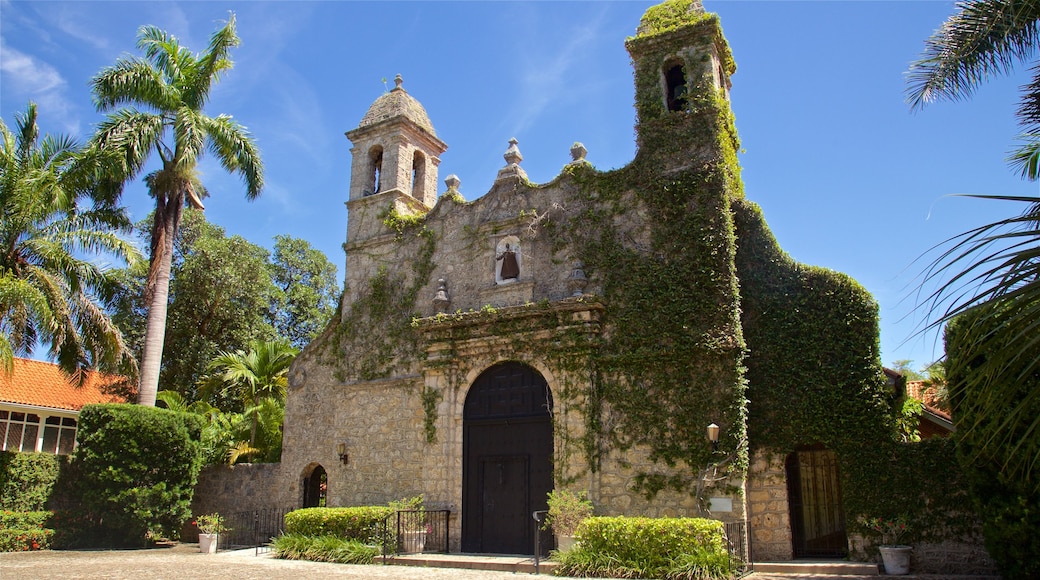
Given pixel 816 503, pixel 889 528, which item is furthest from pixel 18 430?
pixel 889 528

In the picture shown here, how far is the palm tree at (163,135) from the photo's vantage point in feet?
61.8

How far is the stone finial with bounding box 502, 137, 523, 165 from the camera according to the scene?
690 inches

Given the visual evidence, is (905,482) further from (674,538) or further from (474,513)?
(474,513)

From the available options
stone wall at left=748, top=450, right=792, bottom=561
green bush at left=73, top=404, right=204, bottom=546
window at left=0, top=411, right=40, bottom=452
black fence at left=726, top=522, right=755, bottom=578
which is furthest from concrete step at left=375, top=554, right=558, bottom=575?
window at left=0, top=411, right=40, bottom=452

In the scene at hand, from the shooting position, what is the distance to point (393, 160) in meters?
19.2

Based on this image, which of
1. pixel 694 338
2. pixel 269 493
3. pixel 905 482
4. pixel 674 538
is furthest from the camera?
pixel 269 493

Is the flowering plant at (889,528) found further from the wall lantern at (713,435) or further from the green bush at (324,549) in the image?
the green bush at (324,549)

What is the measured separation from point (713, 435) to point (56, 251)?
52.2ft

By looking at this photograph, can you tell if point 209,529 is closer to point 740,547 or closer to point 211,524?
point 211,524

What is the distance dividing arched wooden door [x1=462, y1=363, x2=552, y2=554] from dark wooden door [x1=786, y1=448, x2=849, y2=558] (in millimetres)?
4779

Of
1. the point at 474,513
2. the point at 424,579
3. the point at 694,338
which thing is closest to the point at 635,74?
the point at 694,338

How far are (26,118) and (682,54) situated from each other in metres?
16.3

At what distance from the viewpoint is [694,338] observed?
1388 cm

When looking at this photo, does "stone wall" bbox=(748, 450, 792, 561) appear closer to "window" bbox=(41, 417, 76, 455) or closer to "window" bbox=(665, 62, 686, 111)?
"window" bbox=(665, 62, 686, 111)
